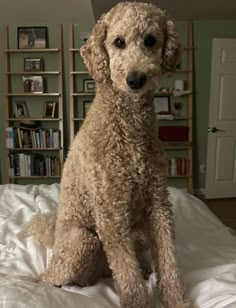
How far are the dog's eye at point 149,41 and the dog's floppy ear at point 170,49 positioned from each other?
42mm

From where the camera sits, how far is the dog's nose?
35.5 inches

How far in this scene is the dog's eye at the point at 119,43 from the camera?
98 centimetres

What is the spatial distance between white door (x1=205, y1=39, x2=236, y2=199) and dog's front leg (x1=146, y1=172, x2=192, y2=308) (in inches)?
130

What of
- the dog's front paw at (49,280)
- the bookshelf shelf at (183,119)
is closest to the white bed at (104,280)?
the dog's front paw at (49,280)

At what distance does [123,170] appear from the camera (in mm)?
999

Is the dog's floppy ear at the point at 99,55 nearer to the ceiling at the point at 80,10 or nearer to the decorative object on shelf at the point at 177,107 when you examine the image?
the ceiling at the point at 80,10

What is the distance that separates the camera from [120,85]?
3.10ft

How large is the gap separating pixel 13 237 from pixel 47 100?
2.95 m

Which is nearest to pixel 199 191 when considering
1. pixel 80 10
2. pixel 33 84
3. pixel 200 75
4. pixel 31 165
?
pixel 200 75

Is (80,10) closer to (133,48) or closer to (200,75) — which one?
(200,75)

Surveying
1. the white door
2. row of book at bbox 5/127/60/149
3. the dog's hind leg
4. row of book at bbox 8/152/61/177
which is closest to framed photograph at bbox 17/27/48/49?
row of book at bbox 5/127/60/149

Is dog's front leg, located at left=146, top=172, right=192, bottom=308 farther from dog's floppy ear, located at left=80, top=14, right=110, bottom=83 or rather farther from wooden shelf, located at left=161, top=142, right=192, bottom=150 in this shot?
wooden shelf, located at left=161, top=142, right=192, bottom=150

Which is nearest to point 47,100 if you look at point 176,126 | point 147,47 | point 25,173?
point 25,173

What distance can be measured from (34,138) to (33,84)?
0.64 meters
